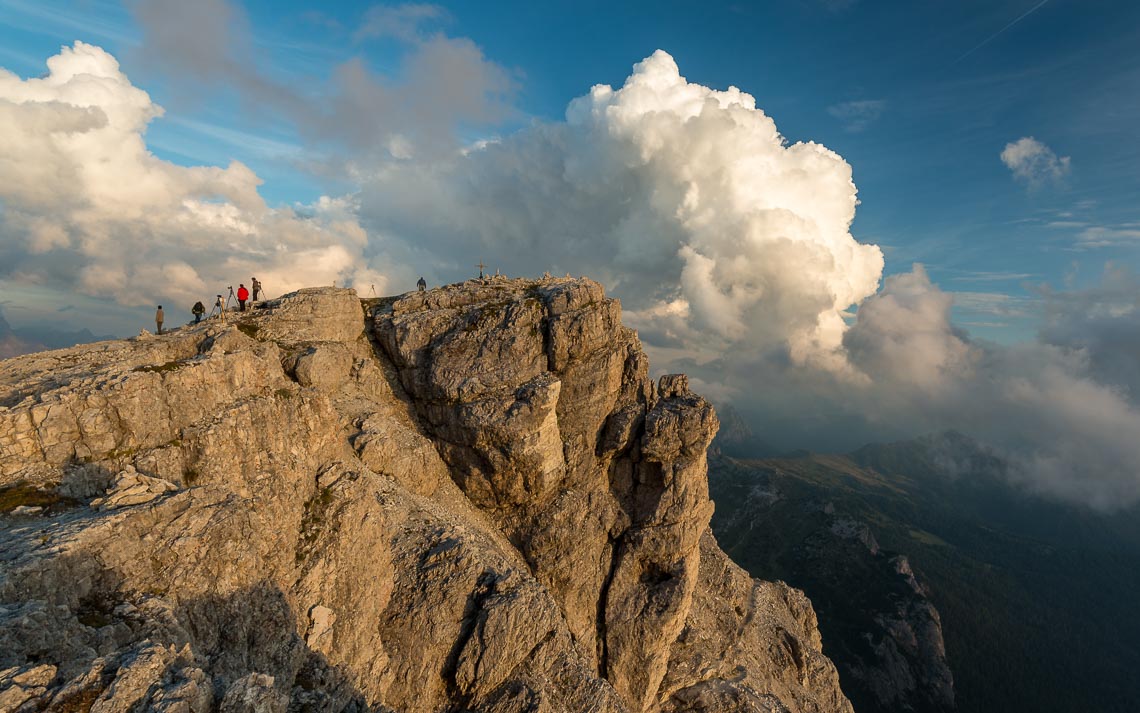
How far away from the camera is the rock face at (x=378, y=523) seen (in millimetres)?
27734

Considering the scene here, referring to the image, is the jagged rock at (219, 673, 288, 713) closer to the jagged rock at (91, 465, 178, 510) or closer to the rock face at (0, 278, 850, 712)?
the rock face at (0, 278, 850, 712)

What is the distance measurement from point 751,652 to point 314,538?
72.7 m

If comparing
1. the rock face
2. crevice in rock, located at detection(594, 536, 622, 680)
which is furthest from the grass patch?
crevice in rock, located at detection(594, 536, 622, 680)

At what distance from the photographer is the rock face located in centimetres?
2773

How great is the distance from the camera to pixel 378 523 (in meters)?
49.5

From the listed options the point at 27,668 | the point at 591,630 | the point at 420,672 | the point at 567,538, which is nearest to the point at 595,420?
the point at 567,538

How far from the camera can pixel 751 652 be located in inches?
3167

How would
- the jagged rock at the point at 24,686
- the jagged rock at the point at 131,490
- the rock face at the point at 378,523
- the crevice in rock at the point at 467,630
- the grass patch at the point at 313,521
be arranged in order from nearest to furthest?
the jagged rock at the point at 24,686
the rock face at the point at 378,523
the jagged rock at the point at 131,490
the grass patch at the point at 313,521
the crevice in rock at the point at 467,630

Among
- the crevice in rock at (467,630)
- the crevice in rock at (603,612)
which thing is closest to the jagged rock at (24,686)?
the crevice in rock at (467,630)

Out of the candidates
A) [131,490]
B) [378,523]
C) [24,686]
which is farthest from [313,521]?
[24,686]

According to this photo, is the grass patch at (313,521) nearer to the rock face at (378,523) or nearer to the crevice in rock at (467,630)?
the rock face at (378,523)

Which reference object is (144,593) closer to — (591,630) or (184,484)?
(184,484)

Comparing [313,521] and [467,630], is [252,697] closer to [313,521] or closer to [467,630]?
[313,521]

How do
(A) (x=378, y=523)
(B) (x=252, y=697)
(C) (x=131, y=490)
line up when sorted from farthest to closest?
(A) (x=378, y=523) < (C) (x=131, y=490) < (B) (x=252, y=697)
